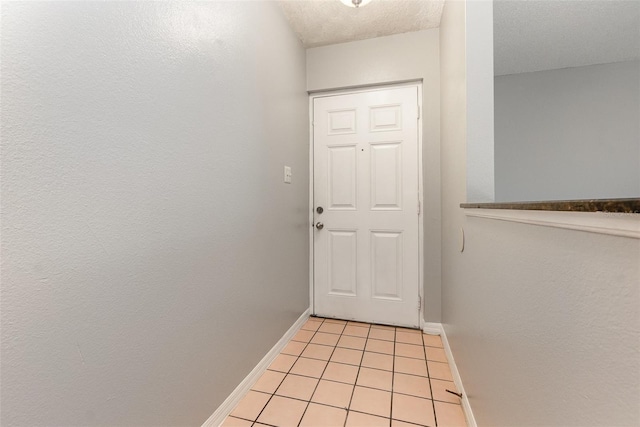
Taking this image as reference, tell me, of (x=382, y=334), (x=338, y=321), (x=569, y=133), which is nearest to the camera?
(x=382, y=334)

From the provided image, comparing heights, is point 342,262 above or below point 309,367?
above

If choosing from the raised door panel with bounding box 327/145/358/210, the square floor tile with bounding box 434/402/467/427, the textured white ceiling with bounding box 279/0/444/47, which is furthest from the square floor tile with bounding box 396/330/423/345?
the textured white ceiling with bounding box 279/0/444/47

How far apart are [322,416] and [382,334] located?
0.98 meters

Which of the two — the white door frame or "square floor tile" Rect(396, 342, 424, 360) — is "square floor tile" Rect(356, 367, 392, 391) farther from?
the white door frame

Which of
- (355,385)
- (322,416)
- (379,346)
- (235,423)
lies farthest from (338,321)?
(235,423)

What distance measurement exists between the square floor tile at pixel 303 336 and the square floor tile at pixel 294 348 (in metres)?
0.05

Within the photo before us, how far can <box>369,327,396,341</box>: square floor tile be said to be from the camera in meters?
2.10

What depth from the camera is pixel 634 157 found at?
2588 millimetres

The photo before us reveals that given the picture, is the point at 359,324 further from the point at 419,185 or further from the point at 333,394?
the point at 419,185

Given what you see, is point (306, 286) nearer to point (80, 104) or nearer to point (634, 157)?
point (80, 104)

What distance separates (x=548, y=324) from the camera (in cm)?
60

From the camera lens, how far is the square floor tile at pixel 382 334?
2.10 metres

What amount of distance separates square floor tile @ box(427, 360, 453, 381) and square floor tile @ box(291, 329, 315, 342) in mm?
869

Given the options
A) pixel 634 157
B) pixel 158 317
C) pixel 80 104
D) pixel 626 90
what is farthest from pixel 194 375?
pixel 626 90
